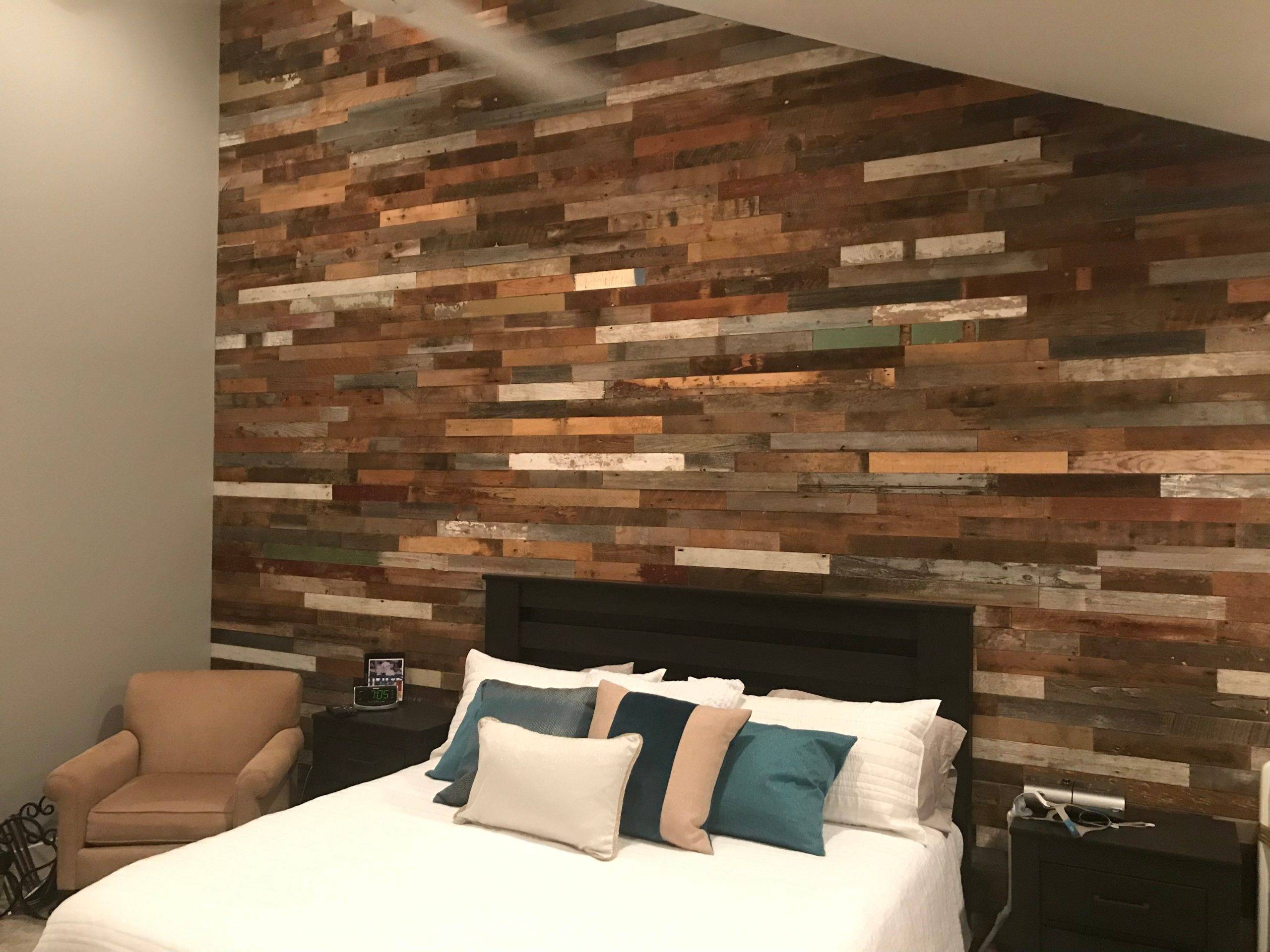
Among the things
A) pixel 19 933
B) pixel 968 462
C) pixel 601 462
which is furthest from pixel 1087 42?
pixel 19 933

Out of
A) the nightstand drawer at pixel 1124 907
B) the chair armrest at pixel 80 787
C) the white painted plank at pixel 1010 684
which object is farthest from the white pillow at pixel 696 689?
the chair armrest at pixel 80 787

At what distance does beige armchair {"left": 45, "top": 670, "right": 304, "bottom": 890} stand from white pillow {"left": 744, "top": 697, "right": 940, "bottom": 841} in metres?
1.97

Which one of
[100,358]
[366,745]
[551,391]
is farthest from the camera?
[100,358]

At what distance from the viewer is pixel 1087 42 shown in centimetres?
239

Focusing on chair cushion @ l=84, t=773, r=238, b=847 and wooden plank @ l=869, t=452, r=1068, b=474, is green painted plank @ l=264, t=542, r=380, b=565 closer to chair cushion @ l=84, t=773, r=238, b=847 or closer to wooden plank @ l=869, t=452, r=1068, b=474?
chair cushion @ l=84, t=773, r=238, b=847

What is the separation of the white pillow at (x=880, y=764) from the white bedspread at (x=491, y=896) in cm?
5

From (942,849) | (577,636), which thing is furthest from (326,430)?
(942,849)

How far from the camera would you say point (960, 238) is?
309cm

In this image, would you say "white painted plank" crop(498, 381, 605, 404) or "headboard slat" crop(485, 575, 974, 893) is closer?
"headboard slat" crop(485, 575, 974, 893)

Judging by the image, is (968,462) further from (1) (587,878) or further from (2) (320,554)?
(2) (320,554)

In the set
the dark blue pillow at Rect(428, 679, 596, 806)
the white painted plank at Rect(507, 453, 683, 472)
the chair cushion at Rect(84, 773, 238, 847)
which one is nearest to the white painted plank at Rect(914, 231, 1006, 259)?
the white painted plank at Rect(507, 453, 683, 472)

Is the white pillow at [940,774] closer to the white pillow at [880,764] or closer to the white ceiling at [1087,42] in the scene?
the white pillow at [880,764]

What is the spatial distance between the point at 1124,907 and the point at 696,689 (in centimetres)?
129

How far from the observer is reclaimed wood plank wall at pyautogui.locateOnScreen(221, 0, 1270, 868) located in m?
2.82
